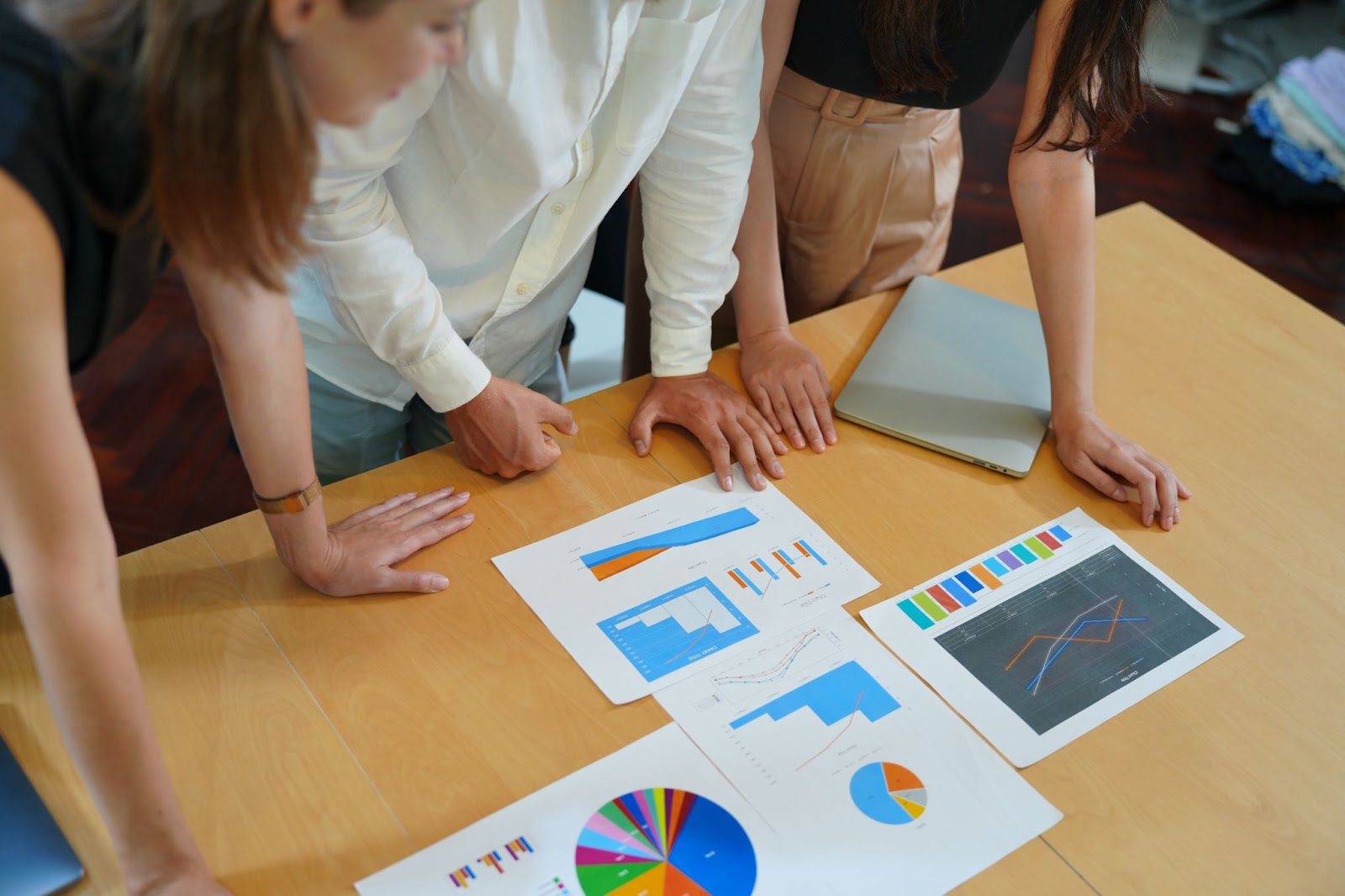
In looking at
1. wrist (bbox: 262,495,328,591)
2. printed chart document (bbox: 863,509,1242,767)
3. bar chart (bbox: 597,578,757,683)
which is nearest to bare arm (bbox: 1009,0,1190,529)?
printed chart document (bbox: 863,509,1242,767)

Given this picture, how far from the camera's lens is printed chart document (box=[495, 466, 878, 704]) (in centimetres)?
106

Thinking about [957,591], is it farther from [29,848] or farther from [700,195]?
[29,848]

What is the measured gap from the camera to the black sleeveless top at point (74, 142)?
619 millimetres

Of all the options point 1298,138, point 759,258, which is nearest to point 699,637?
point 759,258

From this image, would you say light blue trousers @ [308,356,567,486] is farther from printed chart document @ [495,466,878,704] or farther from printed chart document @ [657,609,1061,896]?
printed chart document @ [657,609,1061,896]

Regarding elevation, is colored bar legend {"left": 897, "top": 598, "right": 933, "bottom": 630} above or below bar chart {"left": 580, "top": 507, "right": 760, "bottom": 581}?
below

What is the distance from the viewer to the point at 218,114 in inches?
25.0

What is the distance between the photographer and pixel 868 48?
1381 millimetres

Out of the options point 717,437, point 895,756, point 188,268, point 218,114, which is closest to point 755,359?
point 717,437

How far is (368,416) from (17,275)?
0.80 meters

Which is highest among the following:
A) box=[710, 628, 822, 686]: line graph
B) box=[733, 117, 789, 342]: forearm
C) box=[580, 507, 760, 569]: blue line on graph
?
box=[733, 117, 789, 342]: forearm

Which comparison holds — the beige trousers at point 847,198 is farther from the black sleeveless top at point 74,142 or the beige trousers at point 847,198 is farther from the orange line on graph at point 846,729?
the black sleeveless top at point 74,142

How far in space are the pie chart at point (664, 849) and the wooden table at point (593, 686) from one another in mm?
65

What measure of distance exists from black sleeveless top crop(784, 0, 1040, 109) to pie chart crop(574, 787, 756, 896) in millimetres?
929
